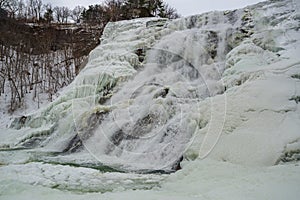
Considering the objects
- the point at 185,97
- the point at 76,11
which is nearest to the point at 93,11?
the point at 76,11

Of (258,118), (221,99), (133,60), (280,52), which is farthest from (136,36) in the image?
(258,118)

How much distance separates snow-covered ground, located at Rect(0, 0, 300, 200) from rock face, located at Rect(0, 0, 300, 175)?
0.02 metres

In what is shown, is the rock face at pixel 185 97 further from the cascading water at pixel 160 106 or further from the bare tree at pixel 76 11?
the bare tree at pixel 76 11

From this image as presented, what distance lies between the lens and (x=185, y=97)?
559cm

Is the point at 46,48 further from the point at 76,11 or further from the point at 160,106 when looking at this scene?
the point at 160,106

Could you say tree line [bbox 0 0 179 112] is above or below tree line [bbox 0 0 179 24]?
below

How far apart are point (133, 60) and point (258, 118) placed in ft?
14.7

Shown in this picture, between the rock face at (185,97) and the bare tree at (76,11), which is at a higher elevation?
the bare tree at (76,11)

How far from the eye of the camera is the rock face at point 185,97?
376 cm

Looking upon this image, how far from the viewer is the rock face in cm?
376

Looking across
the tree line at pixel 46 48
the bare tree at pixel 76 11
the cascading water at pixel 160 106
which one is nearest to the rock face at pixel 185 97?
the cascading water at pixel 160 106

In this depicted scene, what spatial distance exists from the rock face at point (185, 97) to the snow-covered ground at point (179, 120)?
0.02m

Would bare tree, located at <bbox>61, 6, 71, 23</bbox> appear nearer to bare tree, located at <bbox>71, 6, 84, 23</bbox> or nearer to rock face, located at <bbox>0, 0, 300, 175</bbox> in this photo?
bare tree, located at <bbox>71, 6, 84, 23</bbox>

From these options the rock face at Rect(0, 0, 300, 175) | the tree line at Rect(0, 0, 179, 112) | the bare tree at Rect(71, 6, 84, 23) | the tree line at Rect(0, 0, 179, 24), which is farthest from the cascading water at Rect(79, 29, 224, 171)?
the bare tree at Rect(71, 6, 84, 23)
